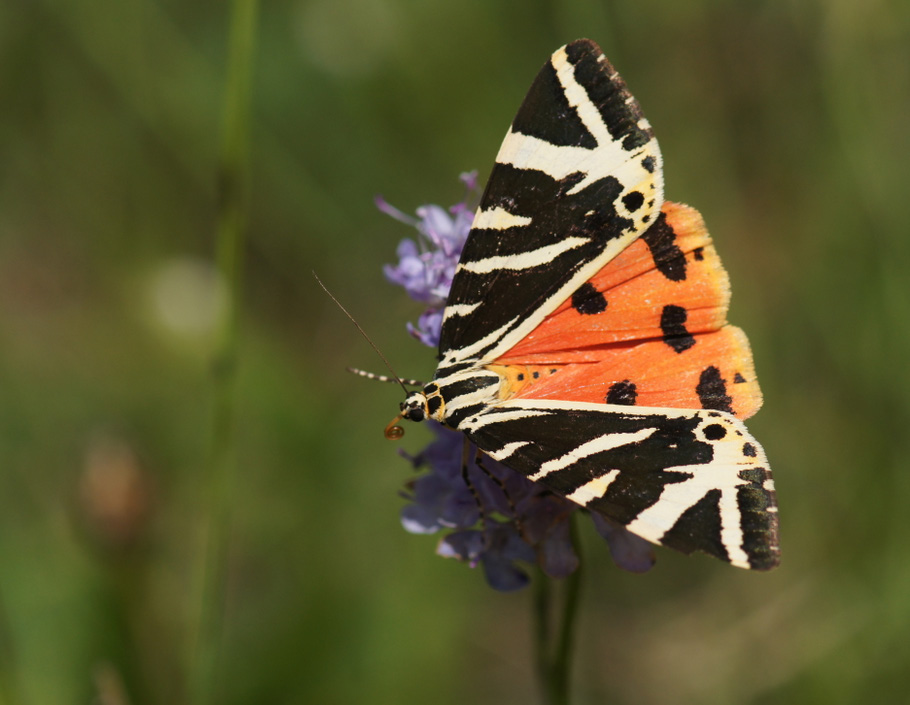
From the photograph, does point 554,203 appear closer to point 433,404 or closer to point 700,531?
point 433,404

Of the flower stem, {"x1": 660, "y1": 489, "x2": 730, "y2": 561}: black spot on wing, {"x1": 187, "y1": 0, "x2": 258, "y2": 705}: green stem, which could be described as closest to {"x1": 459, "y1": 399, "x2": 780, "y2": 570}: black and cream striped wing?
{"x1": 660, "y1": 489, "x2": 730, "y2": 561}: black spot on wing

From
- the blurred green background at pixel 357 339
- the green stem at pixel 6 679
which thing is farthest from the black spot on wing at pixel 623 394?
the green stem at pixel 6 679

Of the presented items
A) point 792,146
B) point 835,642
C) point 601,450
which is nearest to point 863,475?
point 835,642

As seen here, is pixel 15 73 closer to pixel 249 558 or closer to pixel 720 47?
pixel 249 558

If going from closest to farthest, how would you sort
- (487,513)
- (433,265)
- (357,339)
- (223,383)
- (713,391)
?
1. (713,391)
2. (487,513)
3. (433,265)
4. (223,383)
5. (357,339)

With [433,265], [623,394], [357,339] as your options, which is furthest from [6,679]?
[357,339]

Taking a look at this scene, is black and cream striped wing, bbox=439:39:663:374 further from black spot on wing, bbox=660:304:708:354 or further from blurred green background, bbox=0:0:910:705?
blurred green background, bbox=0:0:910:705

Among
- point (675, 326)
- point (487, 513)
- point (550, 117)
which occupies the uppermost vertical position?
point (550, 117)

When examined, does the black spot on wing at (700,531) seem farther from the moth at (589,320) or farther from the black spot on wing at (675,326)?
the black spot on wing at (675,326)
